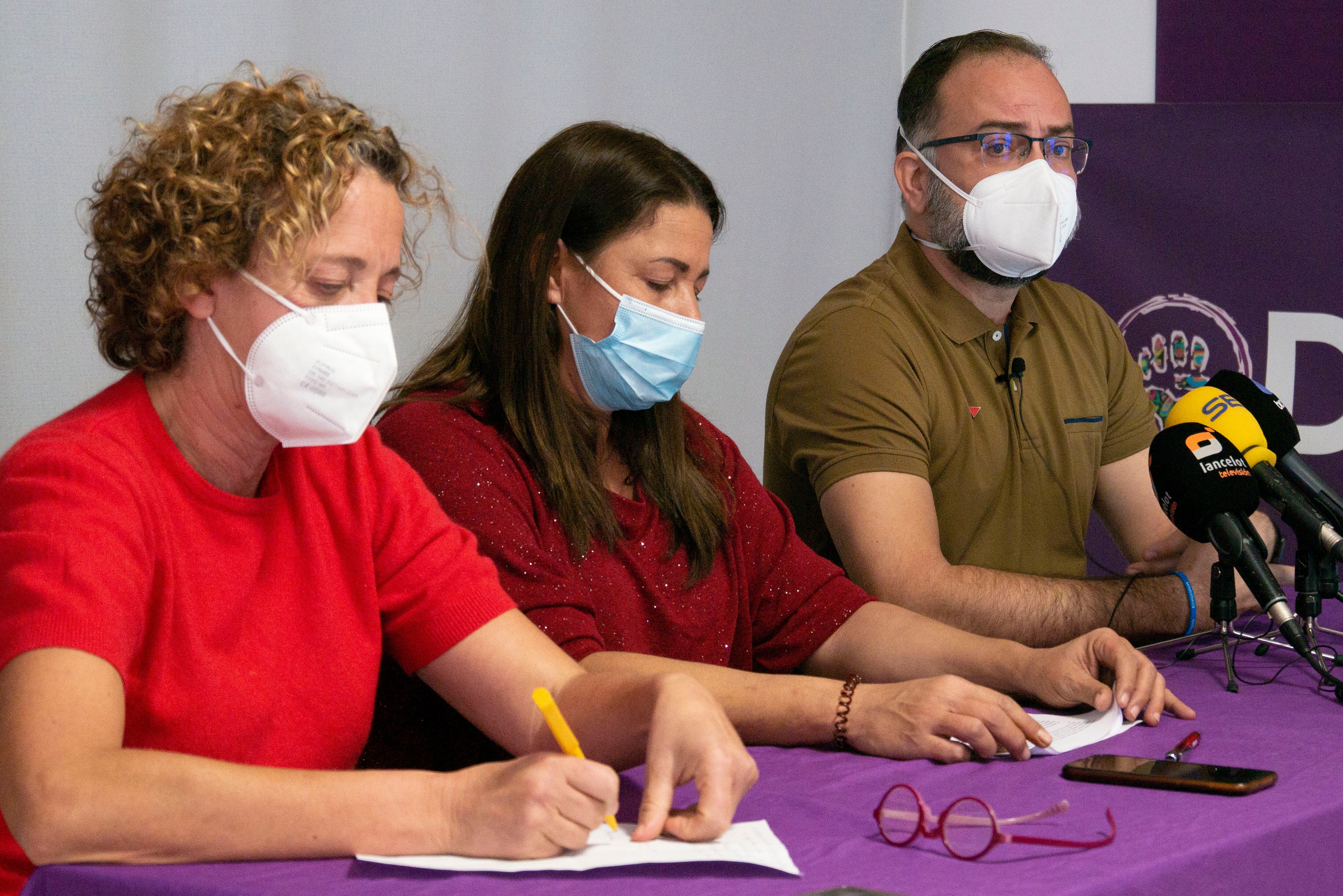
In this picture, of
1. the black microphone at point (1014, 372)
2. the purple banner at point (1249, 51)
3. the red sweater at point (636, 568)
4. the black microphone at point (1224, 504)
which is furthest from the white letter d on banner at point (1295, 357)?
the red sweater at point (636, 568)

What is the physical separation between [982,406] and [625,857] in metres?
1.63

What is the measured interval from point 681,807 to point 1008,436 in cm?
148

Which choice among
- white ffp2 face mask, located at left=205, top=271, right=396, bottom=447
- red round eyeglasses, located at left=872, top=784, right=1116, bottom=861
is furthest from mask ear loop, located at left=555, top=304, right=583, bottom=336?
red round eyeglasses, located at left=872, top=784, right=1116, bottom=861

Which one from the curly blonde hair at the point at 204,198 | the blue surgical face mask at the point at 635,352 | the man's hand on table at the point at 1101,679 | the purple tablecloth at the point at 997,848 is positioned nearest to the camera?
the purple tablecloth at the point at 997,848

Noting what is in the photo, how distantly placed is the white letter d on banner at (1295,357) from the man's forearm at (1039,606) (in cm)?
165

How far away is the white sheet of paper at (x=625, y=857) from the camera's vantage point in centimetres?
111

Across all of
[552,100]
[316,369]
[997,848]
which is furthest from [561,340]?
[552,100]

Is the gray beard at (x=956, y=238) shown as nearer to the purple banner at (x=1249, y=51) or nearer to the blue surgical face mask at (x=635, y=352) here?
the blue surgical face mask at (x=635, y=352)

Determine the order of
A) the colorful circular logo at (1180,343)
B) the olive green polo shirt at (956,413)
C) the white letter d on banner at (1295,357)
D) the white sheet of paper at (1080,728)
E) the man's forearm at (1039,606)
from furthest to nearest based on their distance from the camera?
the colorful circular logo at (1180,343), the white letter d on banner at (1295,357), the olive green polo shirt at (956,413), the man's forearm at (1039,606), the white sheet of paper at (1080,728)

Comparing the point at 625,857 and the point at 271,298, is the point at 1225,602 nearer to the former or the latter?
the point at 625,857

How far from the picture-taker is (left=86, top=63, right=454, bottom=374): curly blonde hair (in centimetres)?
133

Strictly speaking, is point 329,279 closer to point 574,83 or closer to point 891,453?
point 891,453

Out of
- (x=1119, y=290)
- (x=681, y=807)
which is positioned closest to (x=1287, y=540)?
(x=1119, y=290)

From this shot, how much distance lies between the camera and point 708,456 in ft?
6.93
